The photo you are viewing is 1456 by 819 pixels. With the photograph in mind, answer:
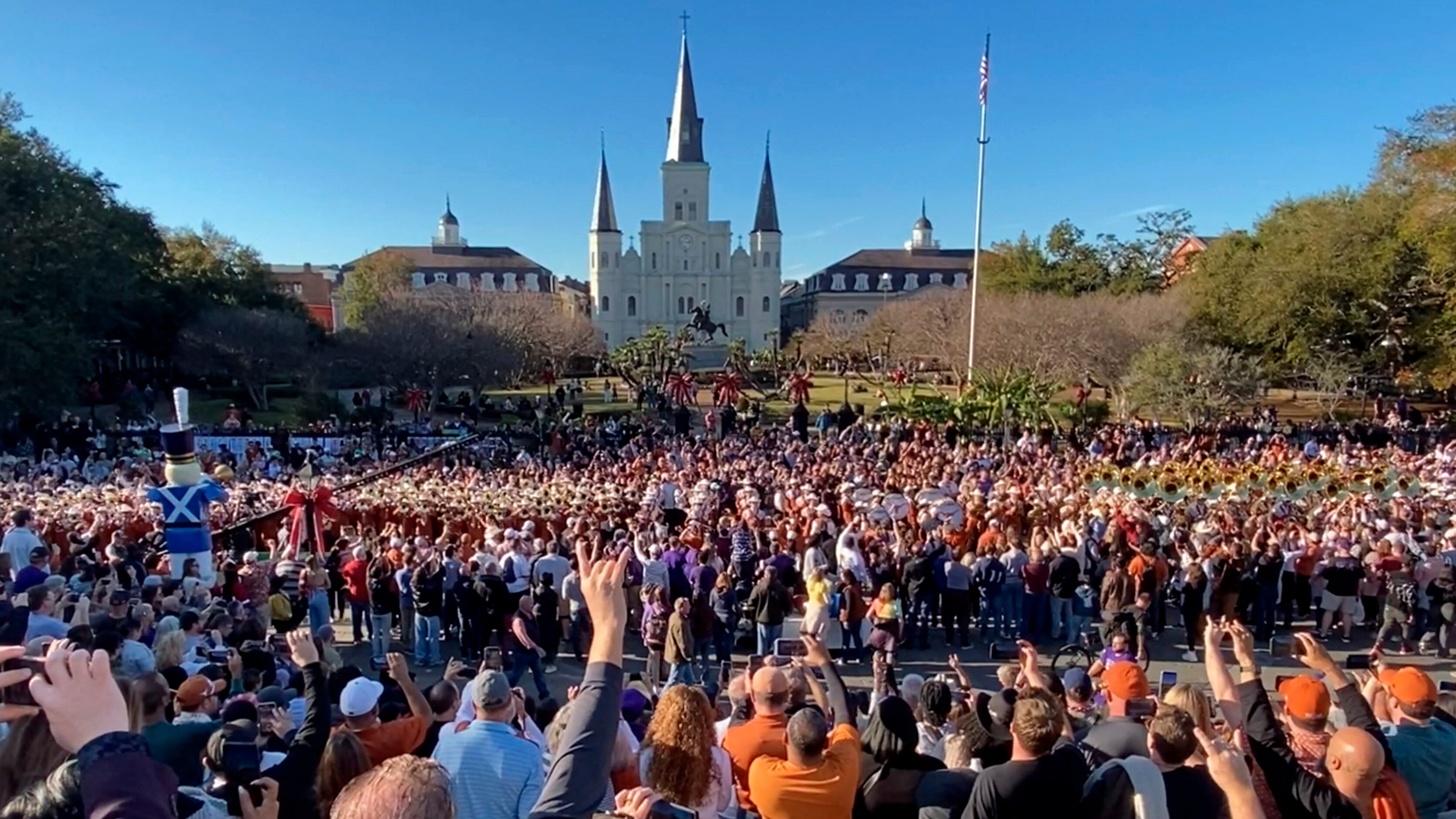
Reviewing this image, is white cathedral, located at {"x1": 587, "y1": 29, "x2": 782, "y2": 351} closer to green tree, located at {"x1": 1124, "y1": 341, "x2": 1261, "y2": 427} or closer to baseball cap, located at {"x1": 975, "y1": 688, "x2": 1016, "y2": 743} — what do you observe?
green tree, located at {"x1": 1124, "y1": 341, "x2": 1261, "y2": 427}

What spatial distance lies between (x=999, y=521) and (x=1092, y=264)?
42.9 meters

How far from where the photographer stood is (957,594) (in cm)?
1134

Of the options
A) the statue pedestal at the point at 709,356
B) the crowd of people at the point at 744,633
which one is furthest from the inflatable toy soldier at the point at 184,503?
the statue pedestal at the point at 709,356

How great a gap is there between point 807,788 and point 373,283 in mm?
62348

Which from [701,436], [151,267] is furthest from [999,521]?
[151,267]

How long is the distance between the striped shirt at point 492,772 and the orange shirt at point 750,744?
2.90 ft

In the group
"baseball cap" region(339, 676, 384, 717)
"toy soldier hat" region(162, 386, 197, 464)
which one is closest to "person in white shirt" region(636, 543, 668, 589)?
"toy soldier hat" region(162, 386, 197, 464)

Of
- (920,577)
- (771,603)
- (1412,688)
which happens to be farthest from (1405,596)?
(1412,688)

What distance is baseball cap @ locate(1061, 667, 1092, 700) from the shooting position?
5262mm

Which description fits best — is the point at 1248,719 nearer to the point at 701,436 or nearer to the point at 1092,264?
the point at 701,436

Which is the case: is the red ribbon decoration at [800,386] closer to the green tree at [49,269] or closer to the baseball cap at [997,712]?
the green tree at [49,269]

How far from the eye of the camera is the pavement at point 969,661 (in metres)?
10.1

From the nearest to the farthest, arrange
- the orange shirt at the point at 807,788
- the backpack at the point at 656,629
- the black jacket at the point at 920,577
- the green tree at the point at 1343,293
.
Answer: the orange shirt at the point at 807,788
the backpack at the point at 656,629
the black jacket at the point at 920,577
the green tree at the point at 1343,293

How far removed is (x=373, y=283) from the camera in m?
60.8
